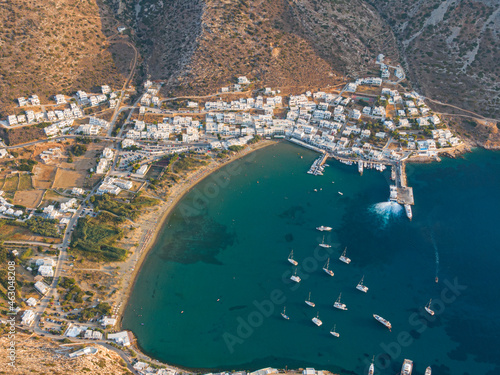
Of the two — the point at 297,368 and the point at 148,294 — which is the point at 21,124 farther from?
the point at 297,368

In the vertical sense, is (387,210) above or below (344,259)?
above

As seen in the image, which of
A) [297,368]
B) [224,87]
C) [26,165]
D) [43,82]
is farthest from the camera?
[224,87]

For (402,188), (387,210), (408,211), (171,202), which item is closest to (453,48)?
(402,188)

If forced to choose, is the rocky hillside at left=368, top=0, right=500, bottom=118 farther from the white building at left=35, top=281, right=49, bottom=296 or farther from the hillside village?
the white building at left=35, top=281, right=49, bottom=296

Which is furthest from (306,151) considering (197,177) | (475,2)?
(475,2)

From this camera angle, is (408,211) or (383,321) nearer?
(383,321)

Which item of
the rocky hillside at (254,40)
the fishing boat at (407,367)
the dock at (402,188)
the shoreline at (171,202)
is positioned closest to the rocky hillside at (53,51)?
the rocky hillside at (254,40)

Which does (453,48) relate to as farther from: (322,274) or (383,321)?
(383,321)
